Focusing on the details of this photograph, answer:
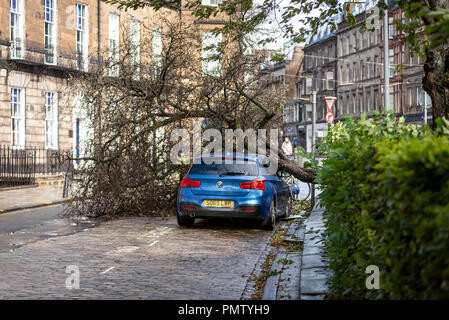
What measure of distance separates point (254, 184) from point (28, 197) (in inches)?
433

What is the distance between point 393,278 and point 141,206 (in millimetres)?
12343

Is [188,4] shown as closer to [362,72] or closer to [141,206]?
[141,206]

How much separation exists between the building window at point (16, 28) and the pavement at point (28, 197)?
24.6 feet

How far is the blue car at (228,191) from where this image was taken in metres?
13.2

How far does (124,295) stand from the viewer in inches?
279

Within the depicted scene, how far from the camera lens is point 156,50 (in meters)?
17.4

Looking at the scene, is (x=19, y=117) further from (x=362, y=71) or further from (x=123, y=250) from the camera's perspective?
(x=362, y=71)

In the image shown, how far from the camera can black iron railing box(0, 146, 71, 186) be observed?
2744 centimetres

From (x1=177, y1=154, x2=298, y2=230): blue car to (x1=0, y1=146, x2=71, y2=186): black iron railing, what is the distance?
13797 millimetres

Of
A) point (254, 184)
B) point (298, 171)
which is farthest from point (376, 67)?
point (254, 184)

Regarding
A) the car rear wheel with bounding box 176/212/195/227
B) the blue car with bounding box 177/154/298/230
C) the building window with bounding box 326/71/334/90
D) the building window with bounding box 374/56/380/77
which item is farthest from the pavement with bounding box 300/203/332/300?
the building window with bounding box 326/71/334/90

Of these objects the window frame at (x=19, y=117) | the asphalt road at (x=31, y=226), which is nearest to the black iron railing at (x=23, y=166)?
the window frame at (x=19, y=117)
